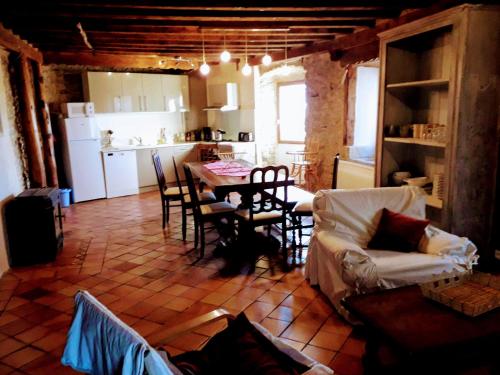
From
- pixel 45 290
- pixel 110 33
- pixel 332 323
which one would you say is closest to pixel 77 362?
pixel 332 323

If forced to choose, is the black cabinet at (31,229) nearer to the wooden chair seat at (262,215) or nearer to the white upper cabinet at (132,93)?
the wooden chair seat at (262,215)

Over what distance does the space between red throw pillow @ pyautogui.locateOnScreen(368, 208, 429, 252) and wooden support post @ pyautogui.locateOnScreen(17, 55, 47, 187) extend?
14.7 ft

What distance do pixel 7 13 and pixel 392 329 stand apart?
13.9 ft

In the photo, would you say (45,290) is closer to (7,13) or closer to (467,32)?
(7,13)

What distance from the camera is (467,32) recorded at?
3008mm

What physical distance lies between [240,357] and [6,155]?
12.9 feet

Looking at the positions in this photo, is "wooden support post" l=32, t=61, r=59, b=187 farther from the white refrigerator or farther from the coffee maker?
the coffee maker

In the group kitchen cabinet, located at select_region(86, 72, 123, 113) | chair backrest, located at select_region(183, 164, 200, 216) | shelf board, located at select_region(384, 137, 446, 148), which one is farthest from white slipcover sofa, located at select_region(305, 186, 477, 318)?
kitchen cabinet, located at select_region(86, 72, 123, 113)

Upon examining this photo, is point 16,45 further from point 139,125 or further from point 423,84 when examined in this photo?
point 423,84

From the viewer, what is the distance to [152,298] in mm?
3137

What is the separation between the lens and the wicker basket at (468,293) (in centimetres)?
194

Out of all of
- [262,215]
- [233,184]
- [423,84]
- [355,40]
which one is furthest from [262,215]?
[355,40]

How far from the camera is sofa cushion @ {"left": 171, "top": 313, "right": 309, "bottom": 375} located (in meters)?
1.44

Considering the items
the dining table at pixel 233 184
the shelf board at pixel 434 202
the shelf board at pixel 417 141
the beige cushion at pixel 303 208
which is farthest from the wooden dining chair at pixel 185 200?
the shelf board at pixel 434 202
